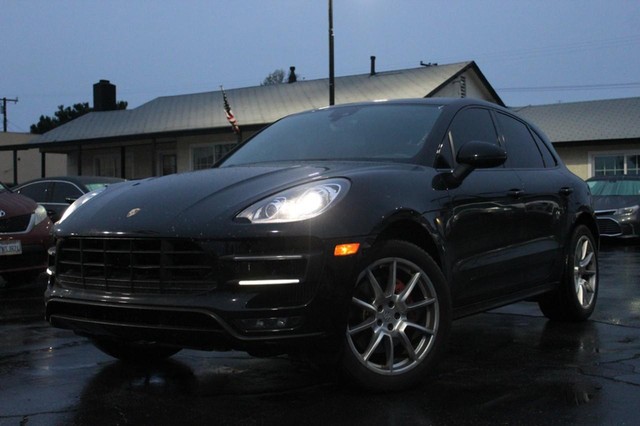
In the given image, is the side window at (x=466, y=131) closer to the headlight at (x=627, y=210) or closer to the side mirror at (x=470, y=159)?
the side mirror at (x=470, y=159)

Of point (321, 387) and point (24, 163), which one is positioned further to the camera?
point (24, 163)

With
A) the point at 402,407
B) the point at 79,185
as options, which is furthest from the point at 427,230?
the point at 79,185

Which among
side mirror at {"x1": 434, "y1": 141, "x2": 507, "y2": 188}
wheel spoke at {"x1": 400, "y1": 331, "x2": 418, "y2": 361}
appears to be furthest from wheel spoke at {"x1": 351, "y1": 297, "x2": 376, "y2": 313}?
side mirror at {"x1": 434, "y1": 141, "x2": 507, "y2": 188}

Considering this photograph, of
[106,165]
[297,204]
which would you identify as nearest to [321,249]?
[297,204]

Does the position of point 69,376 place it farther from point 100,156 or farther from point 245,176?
point 100,156

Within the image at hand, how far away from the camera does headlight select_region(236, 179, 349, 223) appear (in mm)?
3621

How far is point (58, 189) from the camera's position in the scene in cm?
1304

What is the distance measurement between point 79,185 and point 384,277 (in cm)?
1001

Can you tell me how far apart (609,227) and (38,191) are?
10895mm

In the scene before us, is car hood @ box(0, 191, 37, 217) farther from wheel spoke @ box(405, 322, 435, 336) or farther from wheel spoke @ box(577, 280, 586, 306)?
wheel spoke @ box(577, 280, 586, 306)

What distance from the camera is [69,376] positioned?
14.6ft

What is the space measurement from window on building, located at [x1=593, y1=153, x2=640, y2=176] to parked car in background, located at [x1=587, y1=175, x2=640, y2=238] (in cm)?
1024

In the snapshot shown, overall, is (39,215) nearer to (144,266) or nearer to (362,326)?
(144,266)

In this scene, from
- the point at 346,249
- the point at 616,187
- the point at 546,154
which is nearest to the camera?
the point at 346,249
